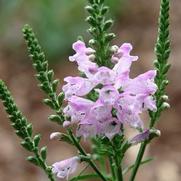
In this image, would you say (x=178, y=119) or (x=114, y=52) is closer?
(x=114, y=52)

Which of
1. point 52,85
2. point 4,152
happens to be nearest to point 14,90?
point 4,152

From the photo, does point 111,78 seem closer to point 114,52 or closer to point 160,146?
point 114,52

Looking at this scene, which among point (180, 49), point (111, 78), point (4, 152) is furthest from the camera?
point (180, 49)

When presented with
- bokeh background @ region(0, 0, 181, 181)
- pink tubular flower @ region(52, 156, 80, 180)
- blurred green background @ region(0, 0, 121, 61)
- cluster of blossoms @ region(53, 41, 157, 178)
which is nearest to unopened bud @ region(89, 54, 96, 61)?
cluster of blossoms @ region(53, 41, 157, 178)

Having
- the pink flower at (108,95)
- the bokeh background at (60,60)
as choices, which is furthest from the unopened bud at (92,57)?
the bokeh background at (60,60)

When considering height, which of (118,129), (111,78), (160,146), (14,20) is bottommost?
(160,146)

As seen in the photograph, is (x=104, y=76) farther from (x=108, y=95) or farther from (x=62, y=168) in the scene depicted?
(x=62, y=168)

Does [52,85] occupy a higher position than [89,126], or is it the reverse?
[52,85]
